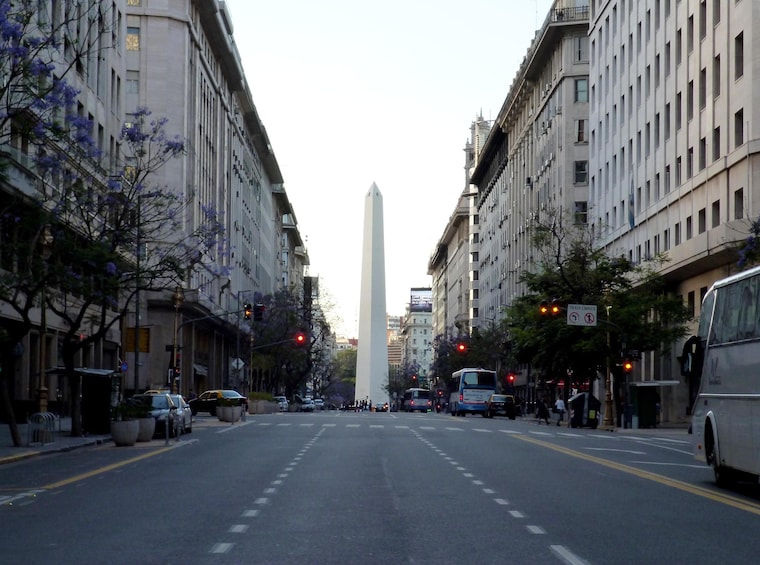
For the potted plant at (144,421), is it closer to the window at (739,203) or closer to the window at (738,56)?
the window at (739,203)

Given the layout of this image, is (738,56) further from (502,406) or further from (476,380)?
(476,380)

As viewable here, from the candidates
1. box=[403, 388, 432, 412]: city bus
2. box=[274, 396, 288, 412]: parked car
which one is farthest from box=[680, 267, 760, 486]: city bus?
box=[403, 388, 432, 412]: city bus

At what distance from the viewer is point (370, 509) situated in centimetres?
1625

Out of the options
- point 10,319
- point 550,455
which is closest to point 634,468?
point 550,455

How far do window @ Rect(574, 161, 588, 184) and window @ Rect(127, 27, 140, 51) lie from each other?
102 ft

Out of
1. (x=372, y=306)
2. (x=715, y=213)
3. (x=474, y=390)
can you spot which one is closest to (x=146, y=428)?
(x=715, y=213)

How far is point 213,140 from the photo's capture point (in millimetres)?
98000

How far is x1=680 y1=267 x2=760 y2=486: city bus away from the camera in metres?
18.3

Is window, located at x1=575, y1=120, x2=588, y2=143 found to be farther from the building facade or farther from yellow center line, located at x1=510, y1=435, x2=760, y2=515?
yellow center line, located at x1=510, y1=435, x2=760, y2=515

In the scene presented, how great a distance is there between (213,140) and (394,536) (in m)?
86.7

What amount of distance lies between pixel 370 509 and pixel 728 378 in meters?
6.48

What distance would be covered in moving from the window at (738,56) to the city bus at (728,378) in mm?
31710

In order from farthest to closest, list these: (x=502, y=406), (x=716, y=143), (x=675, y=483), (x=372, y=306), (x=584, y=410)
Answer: (x=372, y=306) < (x=502, y=406) < (x=584, y=410) < (x=716, y=143) < (x=675, y=483)

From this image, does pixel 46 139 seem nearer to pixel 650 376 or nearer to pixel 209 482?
pixel 209 482
